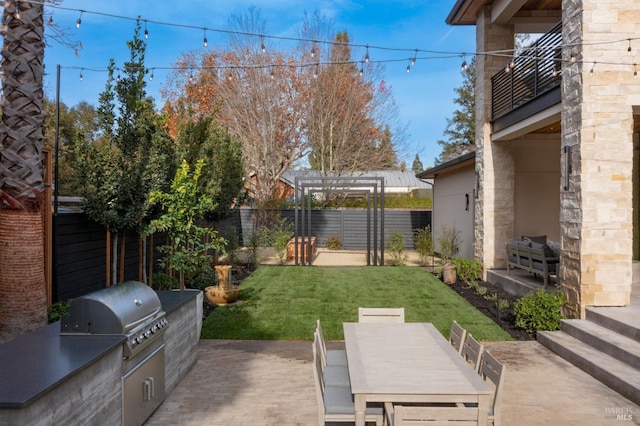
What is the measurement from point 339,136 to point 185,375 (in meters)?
19.1

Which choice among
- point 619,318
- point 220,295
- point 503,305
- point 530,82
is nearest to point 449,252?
point 503,305

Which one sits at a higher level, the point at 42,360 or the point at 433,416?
the point at 42,360

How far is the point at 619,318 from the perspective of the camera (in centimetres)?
605

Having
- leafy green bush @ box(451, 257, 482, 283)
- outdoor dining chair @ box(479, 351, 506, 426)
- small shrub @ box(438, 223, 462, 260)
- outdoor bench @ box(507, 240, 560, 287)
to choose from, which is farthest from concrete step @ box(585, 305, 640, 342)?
small shrub @ box(438, 223, 462, 260)

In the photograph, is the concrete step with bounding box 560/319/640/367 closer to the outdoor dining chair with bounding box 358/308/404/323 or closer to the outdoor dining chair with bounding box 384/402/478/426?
the outdoor dining chair with bounding box 358/308/404/323

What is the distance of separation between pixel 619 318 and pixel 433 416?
4649 millimetres

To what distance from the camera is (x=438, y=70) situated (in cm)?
1794

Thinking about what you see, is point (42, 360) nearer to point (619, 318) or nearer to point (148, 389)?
point (148, 389)

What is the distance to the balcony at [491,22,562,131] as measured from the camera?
8.07m

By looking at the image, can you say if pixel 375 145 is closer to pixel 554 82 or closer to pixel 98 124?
pixel 554 82

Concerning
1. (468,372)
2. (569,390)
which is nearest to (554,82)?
(569,390)

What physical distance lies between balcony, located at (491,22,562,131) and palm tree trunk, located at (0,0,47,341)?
7.10 meters


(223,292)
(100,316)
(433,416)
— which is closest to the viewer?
(433,416)

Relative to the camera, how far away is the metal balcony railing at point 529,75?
321 inches
